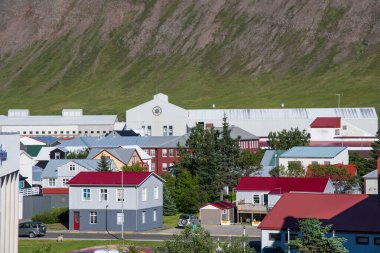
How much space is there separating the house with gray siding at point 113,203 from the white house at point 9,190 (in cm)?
3467

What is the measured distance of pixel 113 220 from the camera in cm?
8338

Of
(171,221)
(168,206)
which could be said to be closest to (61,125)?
(168,206)

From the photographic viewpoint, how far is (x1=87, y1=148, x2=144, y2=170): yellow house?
110812mm

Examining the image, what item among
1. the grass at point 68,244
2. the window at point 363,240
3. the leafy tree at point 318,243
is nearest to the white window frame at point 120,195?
the grass at point 68,244

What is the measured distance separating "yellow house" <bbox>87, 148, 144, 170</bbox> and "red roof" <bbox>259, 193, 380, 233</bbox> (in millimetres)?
45206

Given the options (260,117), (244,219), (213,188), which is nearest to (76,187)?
(244,219)

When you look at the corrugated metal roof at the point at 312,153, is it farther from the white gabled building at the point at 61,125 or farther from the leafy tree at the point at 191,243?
the leafy tree at the point at 191,243

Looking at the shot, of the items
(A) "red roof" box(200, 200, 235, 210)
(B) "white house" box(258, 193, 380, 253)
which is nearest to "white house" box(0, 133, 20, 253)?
(B) "white house" box(258, 193, 380, 253)

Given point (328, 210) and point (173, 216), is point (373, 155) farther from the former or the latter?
point (328, 210)

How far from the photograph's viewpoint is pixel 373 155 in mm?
120812

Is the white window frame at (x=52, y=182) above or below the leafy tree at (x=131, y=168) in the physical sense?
below

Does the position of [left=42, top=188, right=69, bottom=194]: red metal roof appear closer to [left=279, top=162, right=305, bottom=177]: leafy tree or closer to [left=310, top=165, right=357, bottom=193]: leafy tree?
[left=279, top=162, right=305, bottom=177]: leafy tree

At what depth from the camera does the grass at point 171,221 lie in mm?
85644

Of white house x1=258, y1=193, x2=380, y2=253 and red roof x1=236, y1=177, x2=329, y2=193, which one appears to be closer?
white house x1=258, y1=193, x2=380, y2=253
